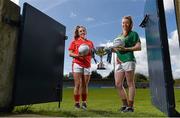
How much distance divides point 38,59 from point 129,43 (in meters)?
1.67

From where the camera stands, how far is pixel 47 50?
21.5ft

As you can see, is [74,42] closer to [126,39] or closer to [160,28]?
[126,39]

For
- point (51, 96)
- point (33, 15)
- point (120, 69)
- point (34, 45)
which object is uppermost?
point (33, 15)

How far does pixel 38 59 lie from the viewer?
243 inches

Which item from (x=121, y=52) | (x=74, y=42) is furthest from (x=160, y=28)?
(x=74, y=42)

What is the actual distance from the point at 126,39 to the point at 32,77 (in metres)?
1.84

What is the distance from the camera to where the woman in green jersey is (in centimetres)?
617

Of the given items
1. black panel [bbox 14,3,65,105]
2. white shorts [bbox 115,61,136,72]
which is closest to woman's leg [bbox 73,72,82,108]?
black panel [bbox 14,3,65,105]

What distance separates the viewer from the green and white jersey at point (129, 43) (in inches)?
244

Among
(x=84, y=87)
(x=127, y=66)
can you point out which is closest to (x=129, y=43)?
(x=127, y=66)

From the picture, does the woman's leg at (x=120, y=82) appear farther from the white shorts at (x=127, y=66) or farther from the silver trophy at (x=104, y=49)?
the silver trophy at (x=104, y=49)

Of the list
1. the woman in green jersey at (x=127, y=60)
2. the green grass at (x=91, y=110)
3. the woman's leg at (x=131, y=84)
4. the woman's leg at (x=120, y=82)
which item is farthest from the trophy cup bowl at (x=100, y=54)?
the green grass at (x=91, y=110)

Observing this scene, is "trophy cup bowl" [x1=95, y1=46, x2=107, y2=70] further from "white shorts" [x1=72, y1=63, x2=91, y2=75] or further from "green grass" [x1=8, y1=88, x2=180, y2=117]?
"green grass" [x1=8, y1=88, x2=180, y2=117]

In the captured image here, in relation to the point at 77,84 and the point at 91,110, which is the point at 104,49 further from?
the point at 91,110
